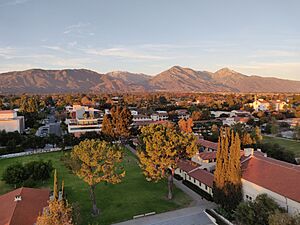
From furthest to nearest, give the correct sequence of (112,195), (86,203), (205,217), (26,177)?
(26,177), (112,195), (86,203), (205,217)

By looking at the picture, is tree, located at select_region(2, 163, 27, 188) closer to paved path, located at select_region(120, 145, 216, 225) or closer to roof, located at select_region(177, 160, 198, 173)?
paved path, located at select_region(120, 145, 216, 225)

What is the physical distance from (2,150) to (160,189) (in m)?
34.2

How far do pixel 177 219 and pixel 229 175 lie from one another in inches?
225

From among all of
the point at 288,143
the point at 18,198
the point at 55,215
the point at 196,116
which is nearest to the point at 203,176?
the point at 18,198

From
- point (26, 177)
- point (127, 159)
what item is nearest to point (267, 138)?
point (127, 159)

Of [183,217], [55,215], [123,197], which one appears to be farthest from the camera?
[123,197]

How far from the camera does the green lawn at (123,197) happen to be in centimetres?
2567

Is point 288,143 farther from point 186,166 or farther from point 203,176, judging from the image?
point 203,176

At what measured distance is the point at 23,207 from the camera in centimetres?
2200

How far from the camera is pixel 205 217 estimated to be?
24.7m

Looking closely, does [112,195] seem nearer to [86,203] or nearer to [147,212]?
[86,203]

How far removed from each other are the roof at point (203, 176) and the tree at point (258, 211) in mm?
7874

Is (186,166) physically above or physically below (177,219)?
above

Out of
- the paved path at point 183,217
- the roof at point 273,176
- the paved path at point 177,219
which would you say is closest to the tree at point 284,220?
the roof at point 273,176
